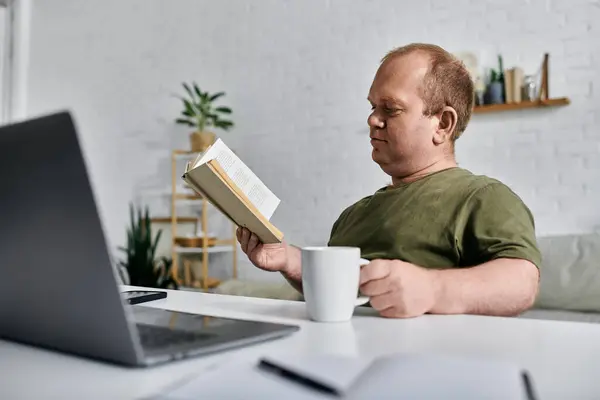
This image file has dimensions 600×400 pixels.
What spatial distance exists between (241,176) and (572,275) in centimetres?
179

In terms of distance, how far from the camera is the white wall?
285 cm

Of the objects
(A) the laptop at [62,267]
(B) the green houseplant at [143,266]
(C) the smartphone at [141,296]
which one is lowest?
(B) the green houseplant at [143,266]

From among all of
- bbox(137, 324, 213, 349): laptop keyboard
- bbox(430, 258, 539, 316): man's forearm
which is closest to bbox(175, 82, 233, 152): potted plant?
bbox(430, 258, 539, 316): man's forearm

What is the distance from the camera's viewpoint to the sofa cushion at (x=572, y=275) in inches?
89.7

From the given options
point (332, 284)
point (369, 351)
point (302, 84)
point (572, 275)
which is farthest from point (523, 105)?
point (369, 351)

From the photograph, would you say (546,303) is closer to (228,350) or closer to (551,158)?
(551,158)

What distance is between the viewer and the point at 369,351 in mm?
621

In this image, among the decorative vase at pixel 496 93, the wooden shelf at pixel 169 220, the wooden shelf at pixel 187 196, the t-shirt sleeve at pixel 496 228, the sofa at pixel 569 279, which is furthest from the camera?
the wooden shelf at pixel 169 220

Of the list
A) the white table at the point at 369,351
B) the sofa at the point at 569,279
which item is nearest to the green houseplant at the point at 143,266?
the sofa at the point at 569,279

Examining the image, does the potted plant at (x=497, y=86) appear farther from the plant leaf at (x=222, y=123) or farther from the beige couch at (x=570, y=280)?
the plant leaf at (x=222, y=123)

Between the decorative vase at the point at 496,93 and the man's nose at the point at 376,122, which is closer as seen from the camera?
the man's nose at the point at 376,122

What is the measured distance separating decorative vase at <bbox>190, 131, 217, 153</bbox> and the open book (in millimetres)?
2624

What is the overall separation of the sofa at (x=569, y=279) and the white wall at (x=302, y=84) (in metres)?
0.46

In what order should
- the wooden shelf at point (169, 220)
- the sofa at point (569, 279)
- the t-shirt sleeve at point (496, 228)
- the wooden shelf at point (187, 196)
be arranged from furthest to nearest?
the wooden shelf at point (169, 220), the wooden shelf at point (187, 196), the sofa at point (569, 279), the t-shirt sleeve at point (496, 228)
